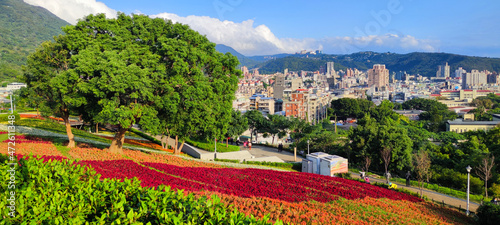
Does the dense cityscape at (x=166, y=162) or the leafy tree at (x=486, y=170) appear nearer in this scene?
the dense cityscape at (x=166, y=162)

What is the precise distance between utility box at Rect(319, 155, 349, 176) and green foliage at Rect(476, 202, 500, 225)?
740 cm

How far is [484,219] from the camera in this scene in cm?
1066

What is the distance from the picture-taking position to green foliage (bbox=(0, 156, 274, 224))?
3.70 meters

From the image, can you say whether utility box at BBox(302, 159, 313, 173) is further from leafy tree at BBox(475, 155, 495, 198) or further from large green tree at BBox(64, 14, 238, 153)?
leafy tree at BBox(475, 155, 495, 198)

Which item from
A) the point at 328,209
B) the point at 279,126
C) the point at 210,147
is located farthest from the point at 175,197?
the point at 279,126

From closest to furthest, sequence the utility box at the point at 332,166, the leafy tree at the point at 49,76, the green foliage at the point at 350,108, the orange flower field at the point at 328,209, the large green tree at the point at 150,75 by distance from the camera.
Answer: the orange flower field at the point at 328,209 < the large green tree at the point at 150,75 < the leafy tree at the point at 49,76 < the utility box at the point at 332,166 < the green foliage at the point at 350,108

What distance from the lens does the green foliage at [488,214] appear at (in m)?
10.1

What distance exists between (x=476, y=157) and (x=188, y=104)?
64.7 ft

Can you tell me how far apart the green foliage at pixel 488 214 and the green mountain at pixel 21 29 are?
125289mm

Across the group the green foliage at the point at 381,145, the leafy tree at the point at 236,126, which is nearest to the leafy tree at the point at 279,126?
the leafy tree at the point at 236,126

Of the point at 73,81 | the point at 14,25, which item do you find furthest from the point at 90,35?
the point at 14,25

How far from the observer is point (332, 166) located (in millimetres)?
17594

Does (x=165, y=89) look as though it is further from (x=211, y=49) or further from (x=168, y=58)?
(x=211, y=49)

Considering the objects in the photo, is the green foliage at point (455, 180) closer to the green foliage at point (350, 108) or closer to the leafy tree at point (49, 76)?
the leafy tree at point (49, 76)
